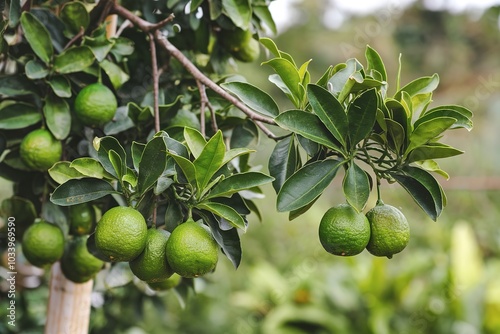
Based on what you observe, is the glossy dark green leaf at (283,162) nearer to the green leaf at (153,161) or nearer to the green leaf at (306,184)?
the green leaf at (306,184)

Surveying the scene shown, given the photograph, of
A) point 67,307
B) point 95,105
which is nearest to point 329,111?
point 95,105

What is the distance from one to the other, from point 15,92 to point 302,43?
21.3ft

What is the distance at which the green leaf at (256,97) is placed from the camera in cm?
82

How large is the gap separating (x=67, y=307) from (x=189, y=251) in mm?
491

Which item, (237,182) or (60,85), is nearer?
(237,182)

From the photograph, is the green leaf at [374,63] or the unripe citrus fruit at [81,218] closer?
the green leaf at [374,63]

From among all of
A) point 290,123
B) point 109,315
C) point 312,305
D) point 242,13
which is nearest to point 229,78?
point 242,13

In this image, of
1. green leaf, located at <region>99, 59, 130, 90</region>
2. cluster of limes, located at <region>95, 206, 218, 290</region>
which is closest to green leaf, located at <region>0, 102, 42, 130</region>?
green leaf, located at <region>99, 59, 130, 90</region>

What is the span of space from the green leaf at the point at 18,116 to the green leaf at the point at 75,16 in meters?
0.16

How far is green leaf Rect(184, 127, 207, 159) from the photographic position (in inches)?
29.1

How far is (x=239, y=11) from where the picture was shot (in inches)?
39.0

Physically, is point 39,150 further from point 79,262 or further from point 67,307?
point 67,307

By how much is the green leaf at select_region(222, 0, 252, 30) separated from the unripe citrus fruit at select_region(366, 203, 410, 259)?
43cm

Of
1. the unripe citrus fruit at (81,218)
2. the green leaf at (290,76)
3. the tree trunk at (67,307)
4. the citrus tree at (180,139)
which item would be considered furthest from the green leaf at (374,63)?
the tree trunk at (67,307)
